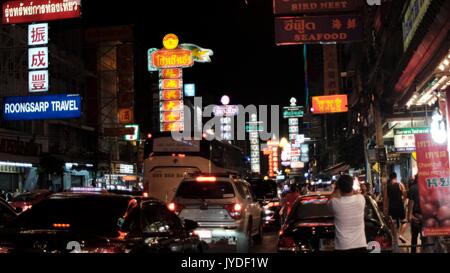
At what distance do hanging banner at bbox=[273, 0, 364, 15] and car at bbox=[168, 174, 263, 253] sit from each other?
14.1ft

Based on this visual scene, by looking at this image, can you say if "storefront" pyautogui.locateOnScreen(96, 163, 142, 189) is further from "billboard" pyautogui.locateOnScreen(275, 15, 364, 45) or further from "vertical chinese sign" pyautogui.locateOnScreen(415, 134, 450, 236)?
"vertical chinese sign" pyautogui.locateOnScreen(415, 134, 450, 236)

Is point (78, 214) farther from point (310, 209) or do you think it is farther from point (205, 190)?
point (205, 190)

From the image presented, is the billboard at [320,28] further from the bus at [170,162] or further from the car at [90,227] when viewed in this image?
the bus at [170,162]

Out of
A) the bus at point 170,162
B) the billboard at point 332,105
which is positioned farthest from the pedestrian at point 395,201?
the billboard at point 332,105

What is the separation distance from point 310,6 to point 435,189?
543cm

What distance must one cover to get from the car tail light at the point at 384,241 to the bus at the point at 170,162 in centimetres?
1346

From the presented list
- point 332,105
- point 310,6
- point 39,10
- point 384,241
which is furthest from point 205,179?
point 332,105

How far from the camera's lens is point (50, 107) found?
27.0 metres

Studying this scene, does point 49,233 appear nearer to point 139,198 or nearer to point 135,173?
point 139,198

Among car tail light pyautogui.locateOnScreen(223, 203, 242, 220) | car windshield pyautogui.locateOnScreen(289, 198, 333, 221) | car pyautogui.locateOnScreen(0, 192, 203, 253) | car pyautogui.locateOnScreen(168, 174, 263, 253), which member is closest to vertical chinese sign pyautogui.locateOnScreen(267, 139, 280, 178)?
car pyautogui.locateOnScreen(168, 174, 263, 253)

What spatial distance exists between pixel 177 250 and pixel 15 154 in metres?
27.1

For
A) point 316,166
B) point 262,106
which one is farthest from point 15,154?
point 262,106

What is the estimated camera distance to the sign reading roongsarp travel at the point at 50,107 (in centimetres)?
2695
